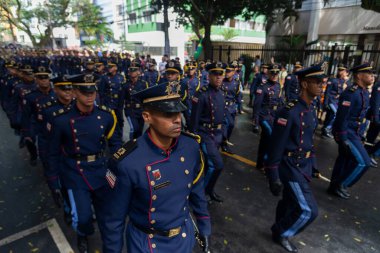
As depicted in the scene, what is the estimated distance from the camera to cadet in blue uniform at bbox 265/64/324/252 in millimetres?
3486

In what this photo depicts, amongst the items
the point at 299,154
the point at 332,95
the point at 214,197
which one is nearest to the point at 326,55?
the point at 332,95

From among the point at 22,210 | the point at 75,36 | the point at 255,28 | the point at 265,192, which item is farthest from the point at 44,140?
the point at 75,36

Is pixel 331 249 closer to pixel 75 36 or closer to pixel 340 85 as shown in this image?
pixel 340 85

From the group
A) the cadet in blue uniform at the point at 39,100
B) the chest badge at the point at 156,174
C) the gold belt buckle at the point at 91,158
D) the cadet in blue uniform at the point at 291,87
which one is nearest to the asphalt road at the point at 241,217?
the cadet in blue uniform at the point at 39,100

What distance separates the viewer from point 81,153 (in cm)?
361

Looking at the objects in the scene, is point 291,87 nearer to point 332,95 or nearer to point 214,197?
point 332,95

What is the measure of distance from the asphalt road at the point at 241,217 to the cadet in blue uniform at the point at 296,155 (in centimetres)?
72

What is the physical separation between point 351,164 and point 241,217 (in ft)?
7.69

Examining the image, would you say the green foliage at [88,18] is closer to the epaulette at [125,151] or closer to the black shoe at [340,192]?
the black shoe at [340,192]

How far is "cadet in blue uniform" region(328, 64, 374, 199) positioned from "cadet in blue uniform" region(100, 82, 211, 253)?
384cm

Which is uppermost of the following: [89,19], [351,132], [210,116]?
[89,19]

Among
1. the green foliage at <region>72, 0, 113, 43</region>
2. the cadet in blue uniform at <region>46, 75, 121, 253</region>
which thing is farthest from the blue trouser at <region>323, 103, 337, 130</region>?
the green foliage at <region>72, 0, 113, 43</region>

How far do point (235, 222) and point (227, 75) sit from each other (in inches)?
201

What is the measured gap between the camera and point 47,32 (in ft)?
145
